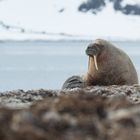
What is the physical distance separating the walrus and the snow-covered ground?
5140 inches

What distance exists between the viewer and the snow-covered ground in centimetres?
15062

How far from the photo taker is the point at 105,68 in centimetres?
1142

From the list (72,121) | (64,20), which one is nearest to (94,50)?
(72,121)

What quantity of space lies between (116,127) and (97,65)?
932cm

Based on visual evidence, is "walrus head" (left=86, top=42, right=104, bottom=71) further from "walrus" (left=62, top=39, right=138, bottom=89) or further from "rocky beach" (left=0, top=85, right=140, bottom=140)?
"rocky beach" (left=0, top=85, right=140, bottom=140)

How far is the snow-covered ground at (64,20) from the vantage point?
15062 centimetres

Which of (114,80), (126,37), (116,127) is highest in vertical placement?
(116,127)

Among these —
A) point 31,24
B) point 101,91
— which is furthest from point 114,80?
point 31,24

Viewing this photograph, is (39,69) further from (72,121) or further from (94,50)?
(72,121)

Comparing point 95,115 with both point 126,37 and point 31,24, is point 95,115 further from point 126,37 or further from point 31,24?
point 31,24

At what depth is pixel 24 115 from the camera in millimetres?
1985

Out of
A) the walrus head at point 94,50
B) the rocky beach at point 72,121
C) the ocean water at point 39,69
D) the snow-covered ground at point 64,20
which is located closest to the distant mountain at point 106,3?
the snow-covered ground at point 64,20

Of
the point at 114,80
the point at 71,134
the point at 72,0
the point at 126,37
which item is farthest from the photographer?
the point at 72,0

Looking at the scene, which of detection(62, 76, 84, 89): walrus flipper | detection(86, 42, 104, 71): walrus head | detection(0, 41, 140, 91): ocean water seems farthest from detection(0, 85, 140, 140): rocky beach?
detection(0, 41, 140, 91): ocean water
